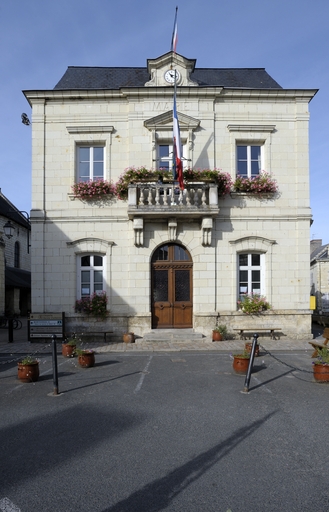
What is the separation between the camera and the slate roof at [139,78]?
14.4 meters

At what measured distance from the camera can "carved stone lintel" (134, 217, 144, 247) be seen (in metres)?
12.9

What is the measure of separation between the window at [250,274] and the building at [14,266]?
50.2 feet

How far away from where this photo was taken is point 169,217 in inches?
515

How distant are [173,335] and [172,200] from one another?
4659mm

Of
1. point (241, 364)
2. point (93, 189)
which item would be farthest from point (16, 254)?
point (241, 364)

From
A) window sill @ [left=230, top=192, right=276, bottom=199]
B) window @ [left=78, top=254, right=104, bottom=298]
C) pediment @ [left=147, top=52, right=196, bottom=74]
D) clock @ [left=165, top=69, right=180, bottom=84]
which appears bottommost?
window @ [left=78, top=254, right=104, bottom=298]

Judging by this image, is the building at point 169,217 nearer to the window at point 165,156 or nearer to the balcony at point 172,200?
the window at point 165,156

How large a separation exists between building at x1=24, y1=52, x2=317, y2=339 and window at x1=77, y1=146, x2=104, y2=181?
4 centimetres

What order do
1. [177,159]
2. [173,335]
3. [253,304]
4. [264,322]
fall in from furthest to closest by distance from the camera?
[264,322] → [253,304] → [173,335] → [177,159]

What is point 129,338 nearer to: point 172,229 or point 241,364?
point 172,229

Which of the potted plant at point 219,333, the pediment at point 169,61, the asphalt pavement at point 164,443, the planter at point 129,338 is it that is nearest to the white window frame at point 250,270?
the potted plant at point 219,333

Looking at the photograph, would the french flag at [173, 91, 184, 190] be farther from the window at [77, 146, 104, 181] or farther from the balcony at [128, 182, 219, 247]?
the window at [77, 146, 104, 181]

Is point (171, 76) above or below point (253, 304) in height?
above

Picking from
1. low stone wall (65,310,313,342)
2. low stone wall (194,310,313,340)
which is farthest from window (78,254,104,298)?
low stone wall (194,310,313,340)
